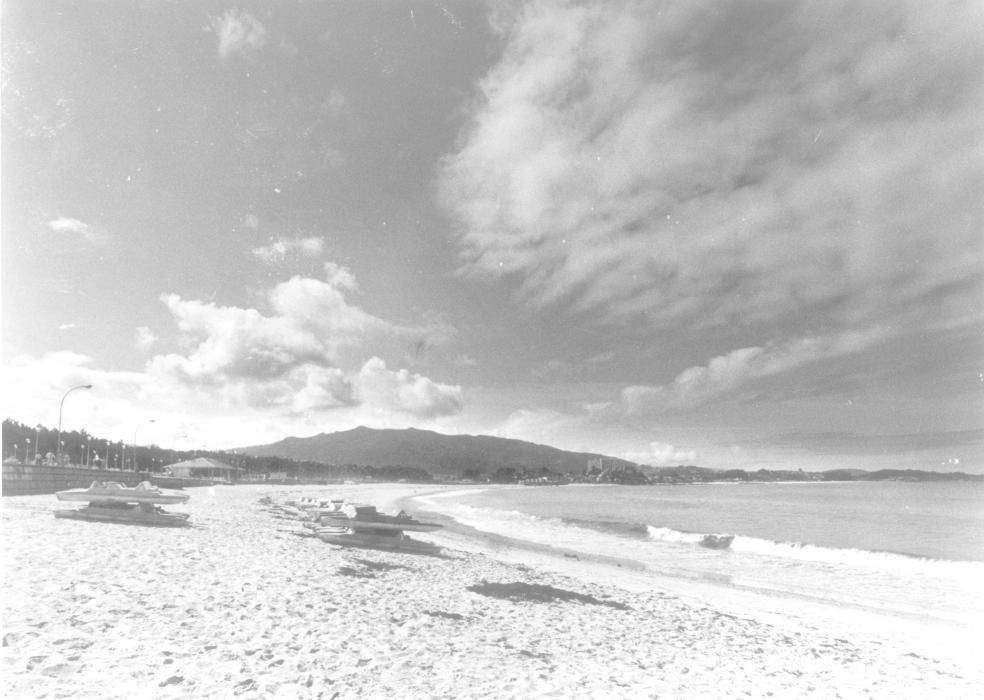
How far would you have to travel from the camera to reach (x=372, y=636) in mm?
7809

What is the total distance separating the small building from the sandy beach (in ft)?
253

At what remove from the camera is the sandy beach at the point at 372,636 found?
19.9 ft

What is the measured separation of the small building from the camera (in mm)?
89562

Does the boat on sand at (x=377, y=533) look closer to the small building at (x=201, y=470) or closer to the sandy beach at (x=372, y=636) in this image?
the sandy beach at (x=372, y=636)

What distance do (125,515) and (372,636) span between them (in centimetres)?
1251

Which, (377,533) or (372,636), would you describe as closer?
(372,636)

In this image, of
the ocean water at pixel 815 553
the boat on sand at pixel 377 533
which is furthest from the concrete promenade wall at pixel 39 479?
the ocean water at pixel 815 553

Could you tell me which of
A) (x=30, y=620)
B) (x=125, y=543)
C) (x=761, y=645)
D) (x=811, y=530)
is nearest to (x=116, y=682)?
(x=30, y=620)

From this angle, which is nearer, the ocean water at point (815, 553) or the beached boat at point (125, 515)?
the beached boat at point (125, 515)

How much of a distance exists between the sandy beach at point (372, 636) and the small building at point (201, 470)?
3030 inches

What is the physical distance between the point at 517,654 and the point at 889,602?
13738 millimetres

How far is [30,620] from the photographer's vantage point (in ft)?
21.7

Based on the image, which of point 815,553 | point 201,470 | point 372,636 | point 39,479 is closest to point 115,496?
point 372,636

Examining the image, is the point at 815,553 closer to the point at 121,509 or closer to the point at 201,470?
the point at 121,509
